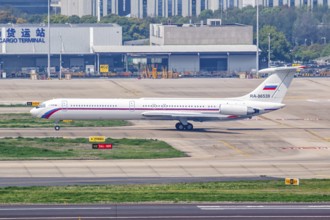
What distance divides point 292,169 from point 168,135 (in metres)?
22.5

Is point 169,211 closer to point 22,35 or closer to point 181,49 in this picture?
point 181,49

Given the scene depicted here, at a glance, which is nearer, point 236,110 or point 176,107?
point 236,110

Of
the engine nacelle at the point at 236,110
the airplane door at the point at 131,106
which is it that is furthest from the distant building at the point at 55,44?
the engine nacelle at the point at 236,110

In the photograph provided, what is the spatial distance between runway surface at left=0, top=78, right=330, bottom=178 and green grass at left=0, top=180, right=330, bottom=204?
564 centimetres

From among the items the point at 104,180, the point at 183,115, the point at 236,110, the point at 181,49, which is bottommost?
the point at 104,180

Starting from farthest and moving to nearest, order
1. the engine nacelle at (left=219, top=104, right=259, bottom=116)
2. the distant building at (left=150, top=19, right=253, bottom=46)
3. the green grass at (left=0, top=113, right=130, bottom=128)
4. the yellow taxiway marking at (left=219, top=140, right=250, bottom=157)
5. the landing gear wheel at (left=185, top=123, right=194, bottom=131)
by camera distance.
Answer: the distant building at (left=150, top=19, right=253, bottom=46)
the green grass at (left=0, top=113, right=130, bottom=128)
the landing gear wheel at (left=185, top=123, right=194, bottom=131)
the engine nacelle at (left=219, top=104, right=259, bottom=116)
the yellow taxiway marking at (left=219, top=140, right=250, bottom=157)

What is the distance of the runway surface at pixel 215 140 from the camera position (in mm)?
67500

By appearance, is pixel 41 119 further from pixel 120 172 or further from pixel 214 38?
pixel 214 38

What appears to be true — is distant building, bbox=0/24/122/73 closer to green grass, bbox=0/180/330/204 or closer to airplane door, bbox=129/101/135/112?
airplane door, bbox=129/101/135/112

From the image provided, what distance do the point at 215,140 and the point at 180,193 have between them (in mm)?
30437

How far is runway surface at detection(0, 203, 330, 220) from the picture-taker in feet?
157

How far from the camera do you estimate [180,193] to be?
182ft

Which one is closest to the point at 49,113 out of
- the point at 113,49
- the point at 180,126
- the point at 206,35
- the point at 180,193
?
the point at 180,126

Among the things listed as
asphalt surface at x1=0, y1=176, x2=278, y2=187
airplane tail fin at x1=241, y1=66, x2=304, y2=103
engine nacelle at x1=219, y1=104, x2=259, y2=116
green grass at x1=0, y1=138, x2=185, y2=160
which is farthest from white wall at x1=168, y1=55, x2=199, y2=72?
asphalt surface at x1=0, y1=176, x2=278, y2=187
